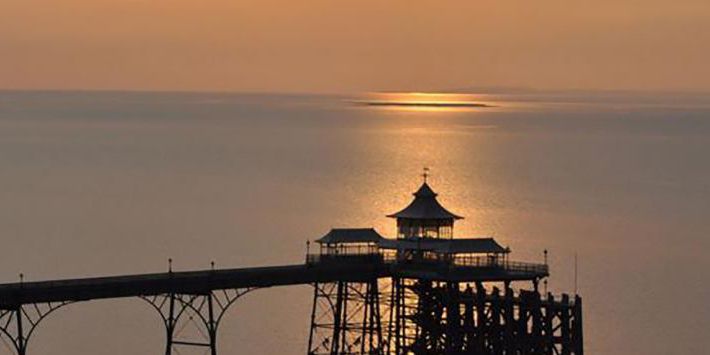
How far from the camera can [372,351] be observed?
113625 millimetres

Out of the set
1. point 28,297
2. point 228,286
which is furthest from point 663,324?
point 28,297

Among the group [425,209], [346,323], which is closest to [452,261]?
[425,209]

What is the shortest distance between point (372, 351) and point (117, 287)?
17.7m

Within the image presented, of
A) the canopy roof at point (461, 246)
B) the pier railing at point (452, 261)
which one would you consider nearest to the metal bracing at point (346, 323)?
the pier railing at point (452, 261)

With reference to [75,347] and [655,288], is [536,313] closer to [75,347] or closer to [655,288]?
[75,347]

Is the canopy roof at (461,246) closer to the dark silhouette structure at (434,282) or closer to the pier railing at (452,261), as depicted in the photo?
→ the dark silhouette structure at (434,282)

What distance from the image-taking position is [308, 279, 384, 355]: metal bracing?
366ft

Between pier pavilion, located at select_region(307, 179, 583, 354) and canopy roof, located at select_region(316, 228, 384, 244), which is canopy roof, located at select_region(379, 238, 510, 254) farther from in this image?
canopy roof, located at select_region(316, 228, 384, 244)

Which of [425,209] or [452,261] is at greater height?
[425,209]

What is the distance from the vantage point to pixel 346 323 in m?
114

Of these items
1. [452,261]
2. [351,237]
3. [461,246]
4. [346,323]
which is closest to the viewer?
[452,261]

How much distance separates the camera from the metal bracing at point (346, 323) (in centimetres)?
11169

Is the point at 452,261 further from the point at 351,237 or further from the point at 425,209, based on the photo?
the point at 351,237

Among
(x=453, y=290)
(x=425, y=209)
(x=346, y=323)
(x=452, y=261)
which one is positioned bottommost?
(x=346, y=323)
